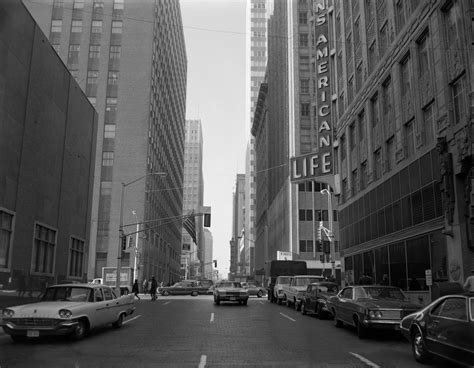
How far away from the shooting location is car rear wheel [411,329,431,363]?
930 cm

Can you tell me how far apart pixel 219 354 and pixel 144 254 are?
55.0 metres

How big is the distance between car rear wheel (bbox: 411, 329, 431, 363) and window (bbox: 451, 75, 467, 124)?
12141 millimetres

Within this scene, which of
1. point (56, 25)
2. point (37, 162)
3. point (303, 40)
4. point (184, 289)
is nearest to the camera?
point (37, 162)

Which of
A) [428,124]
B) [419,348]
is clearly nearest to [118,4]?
[428,124]

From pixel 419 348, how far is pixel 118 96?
208 feet

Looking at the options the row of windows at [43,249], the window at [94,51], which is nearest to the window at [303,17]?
the window at [94,51]

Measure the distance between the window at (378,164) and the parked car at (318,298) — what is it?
10663 mm

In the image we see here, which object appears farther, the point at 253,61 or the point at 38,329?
the point at 253,61

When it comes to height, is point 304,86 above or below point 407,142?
above

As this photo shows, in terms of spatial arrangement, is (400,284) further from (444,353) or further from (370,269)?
(444,353)

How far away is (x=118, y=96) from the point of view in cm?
6781

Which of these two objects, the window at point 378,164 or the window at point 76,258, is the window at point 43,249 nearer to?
the window at point 76,258

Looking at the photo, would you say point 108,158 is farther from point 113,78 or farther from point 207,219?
point 207,219

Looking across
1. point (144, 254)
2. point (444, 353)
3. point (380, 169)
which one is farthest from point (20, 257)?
point (144, 254)
